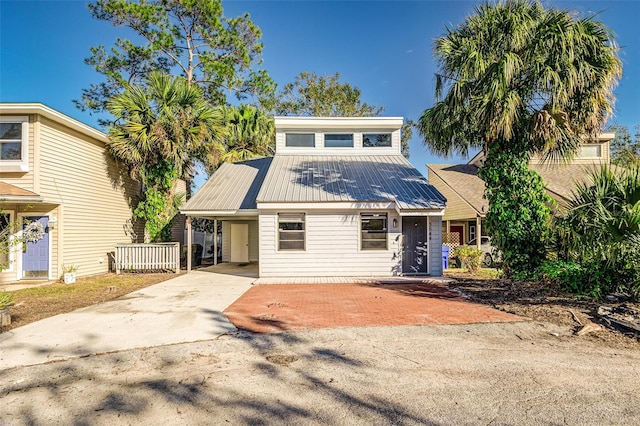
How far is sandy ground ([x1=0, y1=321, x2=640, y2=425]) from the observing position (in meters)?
3.10

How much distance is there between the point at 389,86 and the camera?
2722 cm

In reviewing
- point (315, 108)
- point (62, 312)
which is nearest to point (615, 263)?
point (62, 312)

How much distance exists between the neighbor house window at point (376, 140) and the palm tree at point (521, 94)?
5.50m

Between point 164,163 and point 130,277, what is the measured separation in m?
4.68

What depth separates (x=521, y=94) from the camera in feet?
31.1

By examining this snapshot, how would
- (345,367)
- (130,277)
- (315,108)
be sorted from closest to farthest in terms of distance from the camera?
(345,367) < (130,277) < (315,108)

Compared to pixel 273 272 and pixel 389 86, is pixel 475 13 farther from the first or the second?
pixel 389 86

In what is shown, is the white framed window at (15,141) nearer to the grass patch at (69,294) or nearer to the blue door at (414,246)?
the grass patch at (69,294)

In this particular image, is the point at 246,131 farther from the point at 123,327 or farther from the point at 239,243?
the point at 123,327

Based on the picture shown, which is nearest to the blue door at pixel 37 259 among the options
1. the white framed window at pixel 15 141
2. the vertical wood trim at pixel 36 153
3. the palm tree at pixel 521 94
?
the vertical wood trim at pixel 36 153

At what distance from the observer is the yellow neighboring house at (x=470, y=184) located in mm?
17766

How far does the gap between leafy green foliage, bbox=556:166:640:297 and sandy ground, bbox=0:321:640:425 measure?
7.21 feet

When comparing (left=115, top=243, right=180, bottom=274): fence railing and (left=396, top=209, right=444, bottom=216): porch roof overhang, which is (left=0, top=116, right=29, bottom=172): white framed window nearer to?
(left=115, top=243, right=180, bottom=274): fence railing

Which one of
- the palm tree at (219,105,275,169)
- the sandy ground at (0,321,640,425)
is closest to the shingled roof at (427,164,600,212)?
the palm tree at (219,105,275,169)
